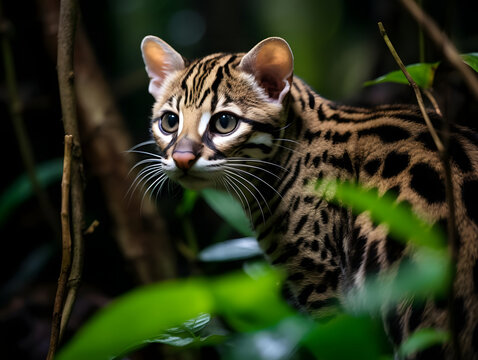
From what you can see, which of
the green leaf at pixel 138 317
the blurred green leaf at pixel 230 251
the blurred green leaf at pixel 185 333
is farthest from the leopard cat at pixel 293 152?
the green leaf at pixel 138 317

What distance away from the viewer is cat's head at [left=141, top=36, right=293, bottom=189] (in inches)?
80.5

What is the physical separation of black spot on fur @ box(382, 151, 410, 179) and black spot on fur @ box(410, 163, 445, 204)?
0.06 meters

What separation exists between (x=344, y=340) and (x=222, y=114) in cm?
150

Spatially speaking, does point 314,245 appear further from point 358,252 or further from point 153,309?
point 153,309

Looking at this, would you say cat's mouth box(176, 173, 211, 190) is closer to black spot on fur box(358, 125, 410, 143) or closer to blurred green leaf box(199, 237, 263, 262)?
blurred green leaf box(199, 237, 263, 262)

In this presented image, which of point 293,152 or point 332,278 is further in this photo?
point 293,152

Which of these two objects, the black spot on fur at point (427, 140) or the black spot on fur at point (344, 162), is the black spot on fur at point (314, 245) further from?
the black spot on fur at point (427, 140)

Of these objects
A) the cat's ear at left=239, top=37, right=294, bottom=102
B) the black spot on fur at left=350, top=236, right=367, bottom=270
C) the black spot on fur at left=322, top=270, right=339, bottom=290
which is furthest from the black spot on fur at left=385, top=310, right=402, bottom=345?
the cat's ear at left=239, top=37, right=294, bottom=102

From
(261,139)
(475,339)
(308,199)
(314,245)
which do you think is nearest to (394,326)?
(475,339)

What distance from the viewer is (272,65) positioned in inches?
85.0

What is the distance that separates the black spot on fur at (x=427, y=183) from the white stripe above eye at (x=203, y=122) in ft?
2.75

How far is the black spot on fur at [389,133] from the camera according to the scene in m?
2.00

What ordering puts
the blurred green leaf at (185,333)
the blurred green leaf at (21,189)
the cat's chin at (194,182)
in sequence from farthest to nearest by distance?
1. the blurred green leaf at (21,189)
2. the cat's chin at (194,182)
3. the blurred green leaf at (185,333)

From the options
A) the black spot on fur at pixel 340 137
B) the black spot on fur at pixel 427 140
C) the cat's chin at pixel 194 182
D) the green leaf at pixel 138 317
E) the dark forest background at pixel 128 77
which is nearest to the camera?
the green leaf at pixel 138 317
